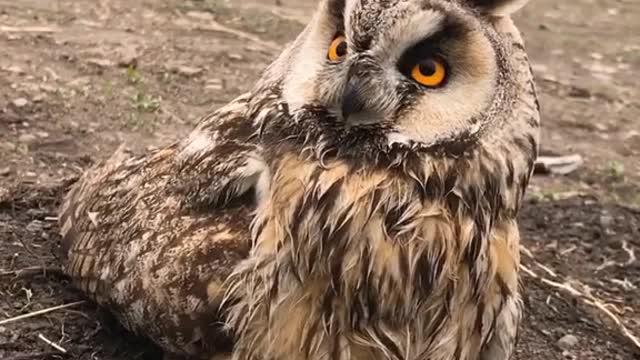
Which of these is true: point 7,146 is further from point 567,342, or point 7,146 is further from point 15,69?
point 567,342

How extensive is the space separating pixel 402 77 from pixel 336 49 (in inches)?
7.7

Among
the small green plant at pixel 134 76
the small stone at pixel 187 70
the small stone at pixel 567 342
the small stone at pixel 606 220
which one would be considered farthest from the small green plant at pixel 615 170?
the small green plant at pixel 134 76

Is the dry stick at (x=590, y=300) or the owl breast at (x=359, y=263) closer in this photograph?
the owl breast at (x=359, y=263)

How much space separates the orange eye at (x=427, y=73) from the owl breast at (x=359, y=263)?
0.24 metres

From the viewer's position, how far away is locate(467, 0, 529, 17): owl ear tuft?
10.3ft

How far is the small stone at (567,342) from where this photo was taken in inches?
167

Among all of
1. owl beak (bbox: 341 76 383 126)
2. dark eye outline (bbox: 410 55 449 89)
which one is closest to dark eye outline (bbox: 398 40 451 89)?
dark eye outline (bbox: 410 55 449 89)

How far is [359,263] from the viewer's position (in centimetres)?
315

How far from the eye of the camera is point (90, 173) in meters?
4.10

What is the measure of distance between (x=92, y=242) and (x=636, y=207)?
108 inches

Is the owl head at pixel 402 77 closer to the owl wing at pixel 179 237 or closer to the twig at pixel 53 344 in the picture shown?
the owl wing at pixel 179 237

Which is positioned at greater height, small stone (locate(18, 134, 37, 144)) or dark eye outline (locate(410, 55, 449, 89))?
dark eye outline (locate(410, 55, 449, 89))

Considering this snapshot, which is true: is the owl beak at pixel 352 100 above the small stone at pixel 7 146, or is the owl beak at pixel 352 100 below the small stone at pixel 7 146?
above

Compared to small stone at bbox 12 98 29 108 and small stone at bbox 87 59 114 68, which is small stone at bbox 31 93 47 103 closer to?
small stone at bbox 12 98 29 108
